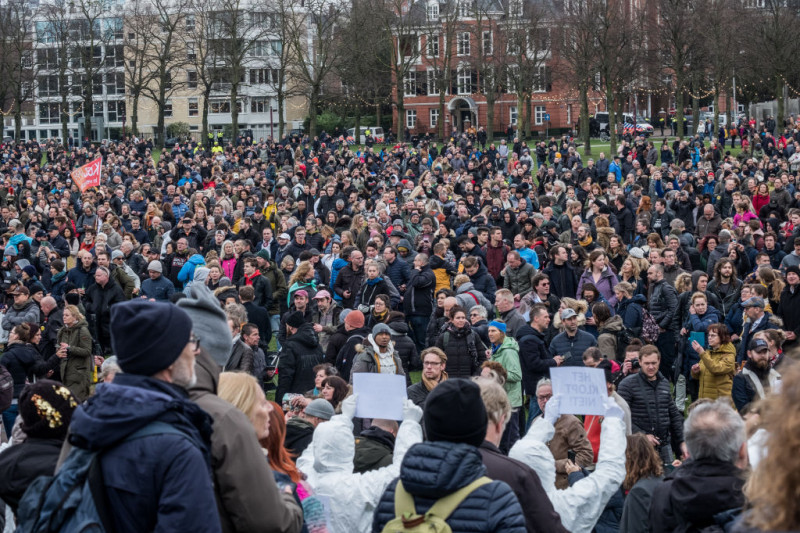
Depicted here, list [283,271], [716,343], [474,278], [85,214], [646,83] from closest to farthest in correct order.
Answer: [716,343] → [474,278] → [283,271] → [85,214] → [646,83]

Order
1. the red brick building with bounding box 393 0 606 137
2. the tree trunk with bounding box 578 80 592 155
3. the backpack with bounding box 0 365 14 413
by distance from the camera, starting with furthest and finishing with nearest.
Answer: the red brick building with bounding box 393 0 606 137 < the tree trunk with bounding box 578 80 592 155 < the backpack with bounding box 0 365 14 413

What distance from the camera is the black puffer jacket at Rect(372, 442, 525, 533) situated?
11.5 feet

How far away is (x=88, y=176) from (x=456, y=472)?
23111 millimetres

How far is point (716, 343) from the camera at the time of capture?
9922 mm

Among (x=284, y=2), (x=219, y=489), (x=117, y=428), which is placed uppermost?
(x=284, y=2)

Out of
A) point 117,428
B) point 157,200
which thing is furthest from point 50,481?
point 157,200

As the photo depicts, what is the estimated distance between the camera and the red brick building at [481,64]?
60.5 m

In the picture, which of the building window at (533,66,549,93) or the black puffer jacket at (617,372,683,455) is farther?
the building window at (533,66,549,93)

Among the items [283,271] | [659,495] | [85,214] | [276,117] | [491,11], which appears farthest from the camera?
[276,117]

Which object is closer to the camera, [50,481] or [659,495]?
[50,481]

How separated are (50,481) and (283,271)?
12.3 metres

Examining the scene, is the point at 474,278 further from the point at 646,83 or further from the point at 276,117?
the point at 276,117

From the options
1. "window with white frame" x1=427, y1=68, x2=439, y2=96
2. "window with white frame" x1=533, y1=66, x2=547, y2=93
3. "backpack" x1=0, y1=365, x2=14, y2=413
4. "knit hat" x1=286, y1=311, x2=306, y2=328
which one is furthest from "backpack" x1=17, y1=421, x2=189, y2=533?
"window with white frame" x1=427, y1=68, x2=439, y2=96

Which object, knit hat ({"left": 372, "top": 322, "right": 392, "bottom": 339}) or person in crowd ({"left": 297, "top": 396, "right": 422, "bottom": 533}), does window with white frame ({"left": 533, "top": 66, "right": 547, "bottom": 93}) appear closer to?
knit hat ({"left": 372, "top": 322, "right": 392, "bottom": 339})
